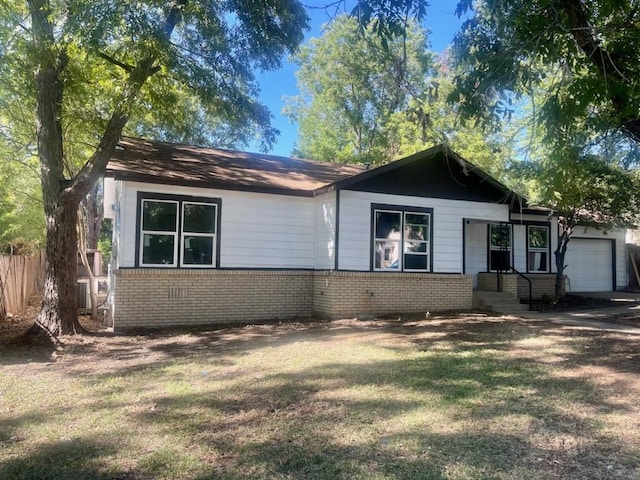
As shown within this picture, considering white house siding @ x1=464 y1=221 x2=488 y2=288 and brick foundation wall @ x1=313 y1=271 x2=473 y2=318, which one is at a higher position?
white house siding @ x1=464 y1=221 x2=488 y2=288

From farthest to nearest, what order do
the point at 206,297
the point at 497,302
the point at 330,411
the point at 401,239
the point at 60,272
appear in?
the point at 497,302, the point at 401,239, the point at 206,297, the point at 60,272, the point at 330,411

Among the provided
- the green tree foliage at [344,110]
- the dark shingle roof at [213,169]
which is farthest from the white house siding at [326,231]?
the green tree foliage at [344,110]

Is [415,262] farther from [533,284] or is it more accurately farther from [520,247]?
[533,284]

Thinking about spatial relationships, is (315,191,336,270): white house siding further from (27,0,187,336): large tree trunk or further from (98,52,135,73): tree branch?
(98,52,135,73): tree branch

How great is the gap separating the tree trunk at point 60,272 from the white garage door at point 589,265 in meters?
17.1

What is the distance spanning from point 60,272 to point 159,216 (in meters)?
2.58

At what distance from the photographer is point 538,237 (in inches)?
701

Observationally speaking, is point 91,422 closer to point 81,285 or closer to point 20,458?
point 20,458


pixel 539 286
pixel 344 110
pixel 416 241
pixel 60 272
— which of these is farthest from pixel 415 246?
Result: pixel 344 110

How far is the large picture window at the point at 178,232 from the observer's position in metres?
11.7

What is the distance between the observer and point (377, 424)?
4883 millimetres

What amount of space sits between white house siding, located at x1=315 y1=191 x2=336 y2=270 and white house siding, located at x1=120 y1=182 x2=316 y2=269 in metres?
0.23

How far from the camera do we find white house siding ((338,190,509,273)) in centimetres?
1288

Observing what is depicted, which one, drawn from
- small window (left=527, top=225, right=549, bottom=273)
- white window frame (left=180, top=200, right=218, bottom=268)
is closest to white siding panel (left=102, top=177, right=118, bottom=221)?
white window frame (left=180, top=200, right=218, bottom=268)
